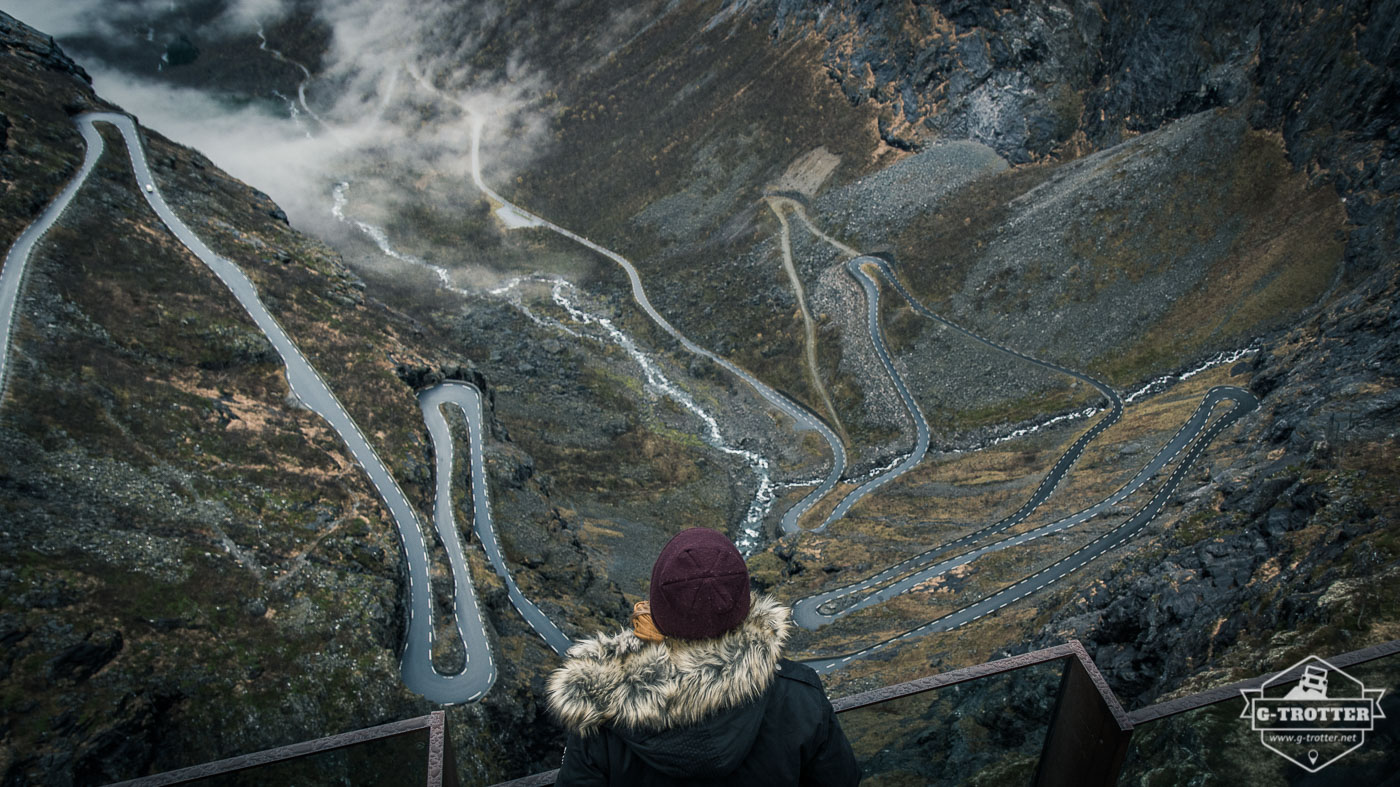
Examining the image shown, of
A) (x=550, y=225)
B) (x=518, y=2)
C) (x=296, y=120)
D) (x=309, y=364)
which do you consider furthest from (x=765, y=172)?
(x=296, y=120)

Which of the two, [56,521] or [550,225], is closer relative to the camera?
[56,521]

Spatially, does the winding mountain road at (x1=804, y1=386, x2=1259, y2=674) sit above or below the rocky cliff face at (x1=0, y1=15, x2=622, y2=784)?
below

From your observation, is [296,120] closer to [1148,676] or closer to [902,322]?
[902,322]

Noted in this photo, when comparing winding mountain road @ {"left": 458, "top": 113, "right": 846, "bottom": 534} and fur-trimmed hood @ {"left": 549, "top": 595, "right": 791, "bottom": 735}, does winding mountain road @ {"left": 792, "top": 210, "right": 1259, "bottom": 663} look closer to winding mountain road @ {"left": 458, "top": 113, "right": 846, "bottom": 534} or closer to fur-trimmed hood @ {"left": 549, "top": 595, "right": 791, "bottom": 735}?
winding mountain road @ {"left": 458, "top": 113, "right": 846, "bottom": 534}

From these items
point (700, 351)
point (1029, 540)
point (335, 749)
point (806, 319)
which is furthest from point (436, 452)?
point (335, 749)

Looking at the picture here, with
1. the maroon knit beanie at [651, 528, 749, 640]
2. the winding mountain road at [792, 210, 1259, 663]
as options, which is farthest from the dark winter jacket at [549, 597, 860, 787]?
the winding mountain road at [792, 210, 1259, 663]

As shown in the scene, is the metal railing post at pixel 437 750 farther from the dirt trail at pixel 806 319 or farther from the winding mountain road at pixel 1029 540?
the dirt trail at pixel 806 319

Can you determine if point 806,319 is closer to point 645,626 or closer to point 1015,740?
point 1015,740

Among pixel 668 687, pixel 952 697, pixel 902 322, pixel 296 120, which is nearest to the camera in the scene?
pixel 668 687
